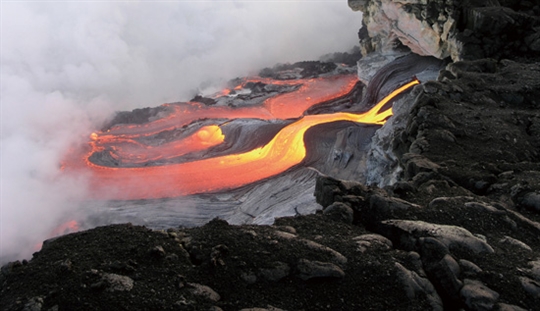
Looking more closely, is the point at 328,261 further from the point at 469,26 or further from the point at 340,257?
the point at 469,26

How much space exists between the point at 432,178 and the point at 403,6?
1656cm

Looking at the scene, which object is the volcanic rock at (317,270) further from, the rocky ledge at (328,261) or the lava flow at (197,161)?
the lava flow at (197,161)

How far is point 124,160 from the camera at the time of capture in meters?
23.0

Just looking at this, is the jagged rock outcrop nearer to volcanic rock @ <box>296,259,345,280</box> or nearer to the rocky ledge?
the rocky ledge

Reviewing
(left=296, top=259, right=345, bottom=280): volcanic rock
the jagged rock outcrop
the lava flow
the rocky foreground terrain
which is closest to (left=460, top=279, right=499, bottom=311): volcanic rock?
the rocky foreground terrain

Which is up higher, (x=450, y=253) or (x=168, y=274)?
(x=168, y=274)

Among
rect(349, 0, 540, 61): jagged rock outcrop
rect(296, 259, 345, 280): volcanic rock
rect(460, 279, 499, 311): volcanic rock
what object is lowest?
rect(460, 279, 499, 311): volcanic rock

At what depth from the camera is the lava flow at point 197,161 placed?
64.3 ft

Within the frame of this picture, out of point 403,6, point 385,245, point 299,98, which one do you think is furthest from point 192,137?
point 385,245

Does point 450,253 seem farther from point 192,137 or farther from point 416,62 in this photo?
point 416,62

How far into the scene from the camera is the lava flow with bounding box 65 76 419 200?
19.6 meters

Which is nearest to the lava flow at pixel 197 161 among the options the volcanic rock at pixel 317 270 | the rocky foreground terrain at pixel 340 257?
the rocky foreground terrain at pixel 340 257

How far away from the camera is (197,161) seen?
2188 centimetres

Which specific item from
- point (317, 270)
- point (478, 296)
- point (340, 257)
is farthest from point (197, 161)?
point (478, 296)
